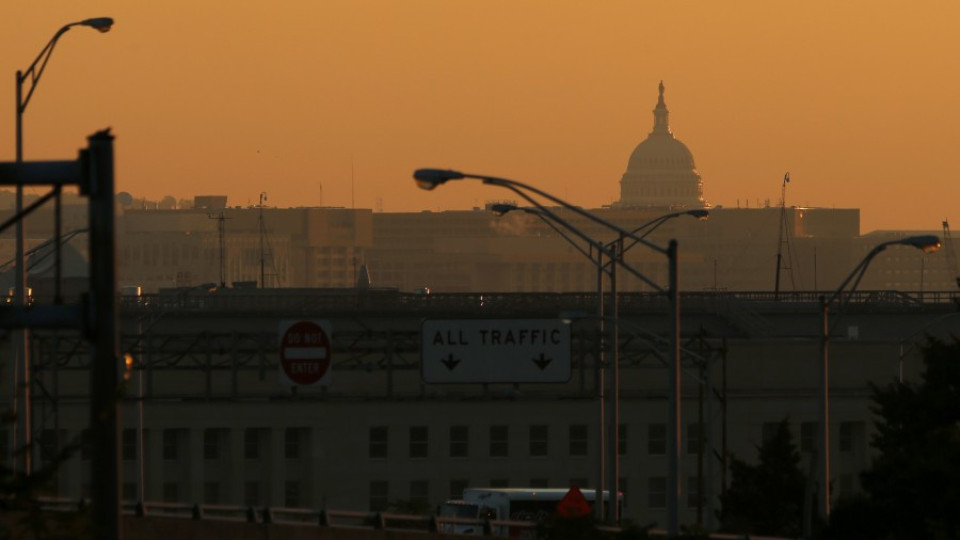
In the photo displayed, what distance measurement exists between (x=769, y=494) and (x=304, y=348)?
13046 millimetres

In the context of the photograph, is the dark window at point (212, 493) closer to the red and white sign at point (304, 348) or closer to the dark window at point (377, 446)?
the dark window at point (377, 446)

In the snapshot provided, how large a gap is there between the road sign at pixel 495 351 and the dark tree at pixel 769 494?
197 inches

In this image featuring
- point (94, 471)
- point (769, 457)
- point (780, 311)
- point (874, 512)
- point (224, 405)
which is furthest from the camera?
point (780, 311)

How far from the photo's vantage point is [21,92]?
43875 mm

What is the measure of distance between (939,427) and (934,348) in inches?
172

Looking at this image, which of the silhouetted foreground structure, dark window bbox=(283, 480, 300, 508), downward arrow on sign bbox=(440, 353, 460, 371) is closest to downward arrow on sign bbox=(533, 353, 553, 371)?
downward arrow on sign bbox=(440, 353, 460, 371)

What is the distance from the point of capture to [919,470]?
39094mm

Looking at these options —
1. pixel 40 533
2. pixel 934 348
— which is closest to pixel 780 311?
pixel 934 348

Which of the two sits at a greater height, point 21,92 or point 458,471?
point 21,92

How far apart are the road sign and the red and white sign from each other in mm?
2833

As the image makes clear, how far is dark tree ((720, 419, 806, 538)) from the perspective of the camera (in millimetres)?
55750

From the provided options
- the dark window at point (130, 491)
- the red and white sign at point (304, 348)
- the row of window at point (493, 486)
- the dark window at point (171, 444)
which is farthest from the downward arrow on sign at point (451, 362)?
the dark window at point (171, 444)

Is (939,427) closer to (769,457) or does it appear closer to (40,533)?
(769,457)

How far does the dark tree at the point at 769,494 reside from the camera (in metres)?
55.8
